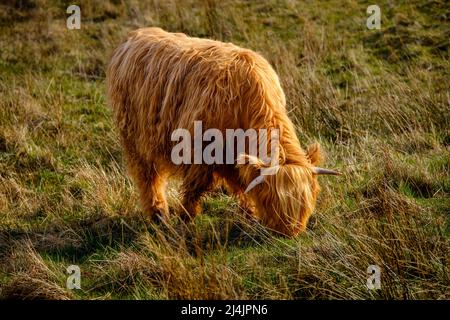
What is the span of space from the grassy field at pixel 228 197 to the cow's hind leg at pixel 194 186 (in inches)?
6.4

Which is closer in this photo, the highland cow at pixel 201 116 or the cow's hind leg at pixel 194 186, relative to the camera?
the highland cow at pixel 201 116

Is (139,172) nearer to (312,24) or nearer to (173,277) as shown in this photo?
(173,277)

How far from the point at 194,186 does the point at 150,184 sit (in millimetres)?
635

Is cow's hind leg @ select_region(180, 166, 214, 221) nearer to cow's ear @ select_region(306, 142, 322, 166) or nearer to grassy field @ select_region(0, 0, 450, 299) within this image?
grassy field @ select_region(0, 0, 450, 299)

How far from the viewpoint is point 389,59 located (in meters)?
7.54

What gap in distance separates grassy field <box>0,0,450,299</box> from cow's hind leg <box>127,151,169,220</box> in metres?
0.12

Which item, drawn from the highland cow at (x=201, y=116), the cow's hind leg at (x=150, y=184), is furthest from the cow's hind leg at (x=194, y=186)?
the cow's hind leg at (x=150, y=184)

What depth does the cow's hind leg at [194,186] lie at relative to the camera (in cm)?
Answer: 400

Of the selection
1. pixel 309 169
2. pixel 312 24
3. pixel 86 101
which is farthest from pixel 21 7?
pixel 309 169

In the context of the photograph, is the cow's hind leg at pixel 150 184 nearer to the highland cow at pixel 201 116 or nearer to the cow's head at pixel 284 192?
the highland cow at pixel 201 116

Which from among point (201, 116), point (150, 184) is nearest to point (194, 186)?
point (201, 116)

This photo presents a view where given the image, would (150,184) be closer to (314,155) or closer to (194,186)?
(194,186)

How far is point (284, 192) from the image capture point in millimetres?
3512

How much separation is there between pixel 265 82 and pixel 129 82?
118 centimetres
